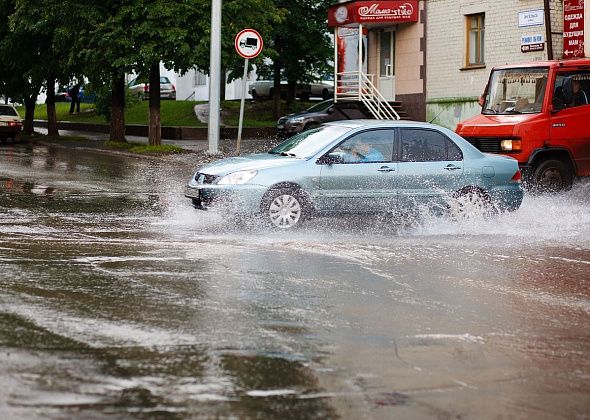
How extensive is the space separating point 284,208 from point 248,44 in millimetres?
13347

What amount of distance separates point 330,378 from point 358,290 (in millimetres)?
3123

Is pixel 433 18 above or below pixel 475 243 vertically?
above

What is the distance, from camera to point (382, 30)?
3741 centimetres

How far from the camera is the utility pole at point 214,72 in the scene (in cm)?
2738

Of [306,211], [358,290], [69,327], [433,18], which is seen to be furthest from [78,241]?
[433,18]

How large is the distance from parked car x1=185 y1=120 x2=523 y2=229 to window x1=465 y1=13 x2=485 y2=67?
711 inches

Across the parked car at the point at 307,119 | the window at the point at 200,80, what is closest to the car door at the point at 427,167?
the parked car at the point at 307,119

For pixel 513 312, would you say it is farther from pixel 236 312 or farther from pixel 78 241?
pixel 78 241

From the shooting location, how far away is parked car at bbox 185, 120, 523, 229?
44.2ft

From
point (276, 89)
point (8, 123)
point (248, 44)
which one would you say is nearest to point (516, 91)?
point (248, 44)

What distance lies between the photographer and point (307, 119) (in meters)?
35.8

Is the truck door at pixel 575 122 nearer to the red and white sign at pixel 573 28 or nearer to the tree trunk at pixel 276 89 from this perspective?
the red and white sign at pixel 573 28

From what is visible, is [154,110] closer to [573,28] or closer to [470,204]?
[573,28]

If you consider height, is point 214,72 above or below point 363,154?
above
